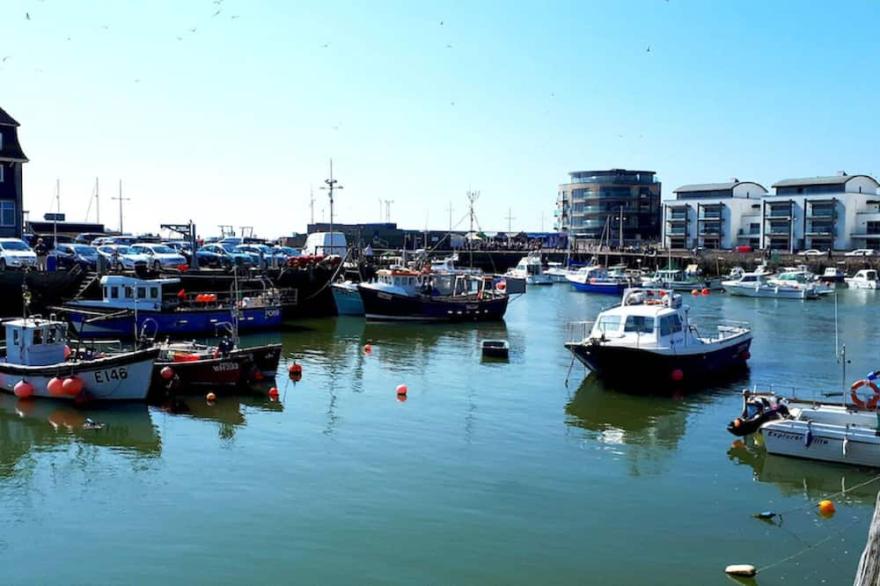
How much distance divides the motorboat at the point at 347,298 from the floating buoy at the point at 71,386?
2906 centimetres

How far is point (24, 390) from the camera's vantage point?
26.4 metres

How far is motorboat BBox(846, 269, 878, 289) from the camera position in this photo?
82.4m

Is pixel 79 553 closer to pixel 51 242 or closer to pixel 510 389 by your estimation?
pixel 510 389

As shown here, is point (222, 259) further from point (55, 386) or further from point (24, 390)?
Result: point (55, 386)

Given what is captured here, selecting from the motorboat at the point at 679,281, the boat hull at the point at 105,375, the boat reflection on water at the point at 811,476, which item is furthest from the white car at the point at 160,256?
the motorboat at the point at 679,281

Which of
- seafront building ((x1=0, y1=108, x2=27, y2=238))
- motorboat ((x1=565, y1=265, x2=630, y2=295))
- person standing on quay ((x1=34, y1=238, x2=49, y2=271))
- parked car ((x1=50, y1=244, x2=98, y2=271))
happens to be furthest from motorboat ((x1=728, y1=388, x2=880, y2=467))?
motorboat ((x1=565, y1=265, x2=630, y2=295))

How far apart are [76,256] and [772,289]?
178 feet

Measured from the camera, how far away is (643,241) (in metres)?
130

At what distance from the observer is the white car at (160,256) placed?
5166 cm

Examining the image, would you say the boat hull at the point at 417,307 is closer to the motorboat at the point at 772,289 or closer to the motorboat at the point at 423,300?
the motorboat at the point at 423,300

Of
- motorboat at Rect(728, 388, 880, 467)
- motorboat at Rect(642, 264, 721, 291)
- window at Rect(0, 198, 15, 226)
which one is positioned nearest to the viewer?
motorboat at Rect(728, 388, 880, 467)

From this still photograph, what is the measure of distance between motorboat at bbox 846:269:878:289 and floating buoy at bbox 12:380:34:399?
77.2 m

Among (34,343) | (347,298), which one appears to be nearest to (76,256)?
(347,298)

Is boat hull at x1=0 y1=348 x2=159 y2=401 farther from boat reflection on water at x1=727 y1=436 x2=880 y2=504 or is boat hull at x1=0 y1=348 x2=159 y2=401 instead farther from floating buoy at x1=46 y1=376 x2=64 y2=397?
boat reflection on water at x1=727 y1=436 x2=880 y2=504
